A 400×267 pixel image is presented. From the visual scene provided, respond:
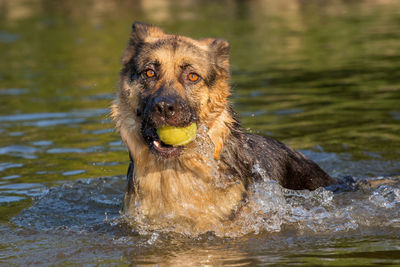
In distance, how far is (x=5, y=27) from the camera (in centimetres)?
3291

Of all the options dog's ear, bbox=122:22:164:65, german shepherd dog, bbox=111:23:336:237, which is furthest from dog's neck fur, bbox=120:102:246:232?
dog's ear, bbox=122:22:164:65

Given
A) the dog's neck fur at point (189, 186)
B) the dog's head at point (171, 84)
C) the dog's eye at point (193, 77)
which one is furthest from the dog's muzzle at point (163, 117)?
the dog's eye at point (193, 77)

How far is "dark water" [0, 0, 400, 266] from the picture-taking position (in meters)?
6.43

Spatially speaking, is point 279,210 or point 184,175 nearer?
point 184,175

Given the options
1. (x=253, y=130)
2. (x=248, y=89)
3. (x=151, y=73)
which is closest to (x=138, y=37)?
(x=151, y=73)

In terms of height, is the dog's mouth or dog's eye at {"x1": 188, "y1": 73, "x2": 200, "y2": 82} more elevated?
dog's eye at {"x1": 188, "y1": 73, "x2": 200, "y2": 82}

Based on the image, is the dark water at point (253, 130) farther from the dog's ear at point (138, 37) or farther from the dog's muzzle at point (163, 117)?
the dog's ear at point (138, 37)

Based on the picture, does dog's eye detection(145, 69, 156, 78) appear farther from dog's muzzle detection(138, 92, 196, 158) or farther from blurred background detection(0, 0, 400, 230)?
blurred background detection(0, 0, 400, 230)

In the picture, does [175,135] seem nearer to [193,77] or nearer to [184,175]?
[184,175]

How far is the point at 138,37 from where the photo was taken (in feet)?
24.7

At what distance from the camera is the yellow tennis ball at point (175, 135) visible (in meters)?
6.47

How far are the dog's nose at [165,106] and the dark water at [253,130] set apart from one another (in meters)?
1.35

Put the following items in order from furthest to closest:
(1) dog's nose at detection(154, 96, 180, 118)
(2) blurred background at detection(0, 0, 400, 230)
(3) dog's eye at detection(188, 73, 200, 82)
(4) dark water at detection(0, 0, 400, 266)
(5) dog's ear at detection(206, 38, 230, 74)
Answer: (2) blurred background at detection(0, 0, 400, 230) < (5) dog's ear at detection(206, 38, 230, 74) < (3) dog's eye at detection(188, 73, 200, 82) < (4) dark water at detection(0, 0, 400, 266) < (1) dog's nose at detection(154, 96, 180, 118)

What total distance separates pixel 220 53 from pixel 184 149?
136 cm
